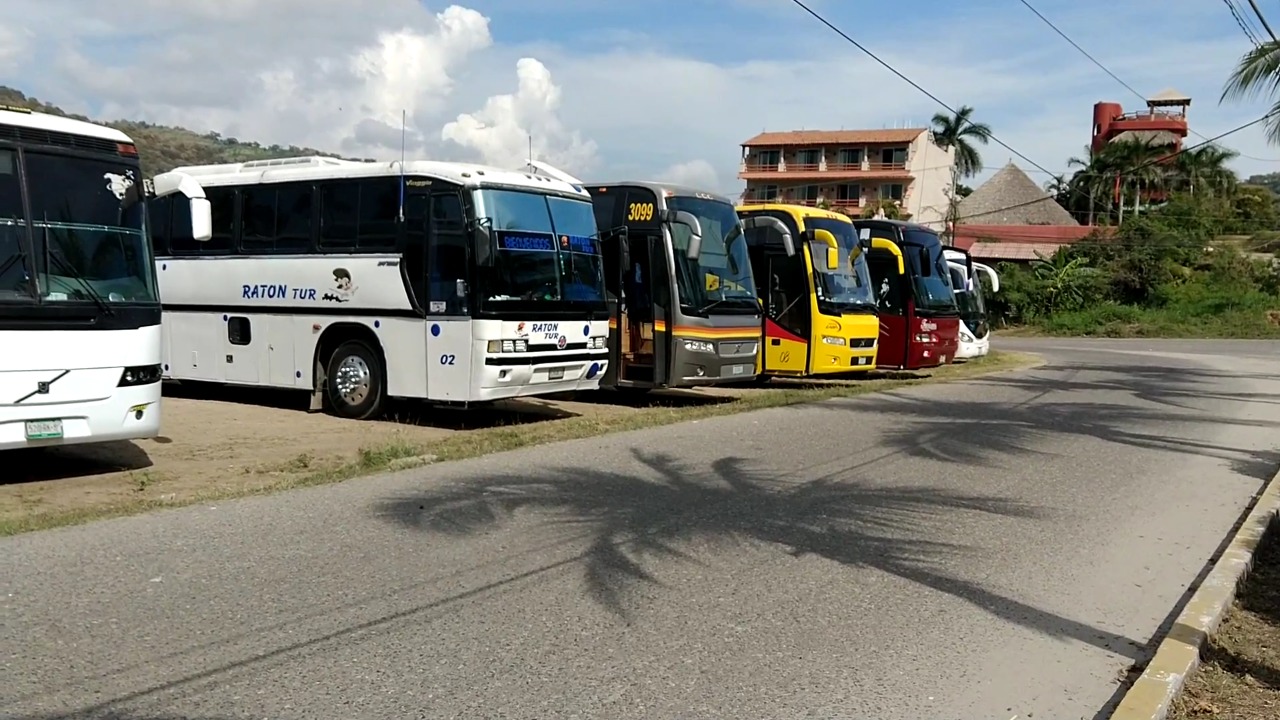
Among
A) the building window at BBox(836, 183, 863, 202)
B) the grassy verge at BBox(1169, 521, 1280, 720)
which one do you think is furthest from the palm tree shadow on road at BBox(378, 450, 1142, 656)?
the building window at BBox(836, 183, 863, 202)

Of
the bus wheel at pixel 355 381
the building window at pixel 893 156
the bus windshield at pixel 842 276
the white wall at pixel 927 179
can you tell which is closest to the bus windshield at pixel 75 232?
the bus wheel at pixel 355 381

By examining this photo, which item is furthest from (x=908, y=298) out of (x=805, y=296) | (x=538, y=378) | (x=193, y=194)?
(x=193, y=194)

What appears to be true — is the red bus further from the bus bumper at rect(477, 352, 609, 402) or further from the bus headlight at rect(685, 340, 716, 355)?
the bus bumper at rect(477, 352, 609, 402)

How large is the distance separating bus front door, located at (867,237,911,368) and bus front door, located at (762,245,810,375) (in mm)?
3940

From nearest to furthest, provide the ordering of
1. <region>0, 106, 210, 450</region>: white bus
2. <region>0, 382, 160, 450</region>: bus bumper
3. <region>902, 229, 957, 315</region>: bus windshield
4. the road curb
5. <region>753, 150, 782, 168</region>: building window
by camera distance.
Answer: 1. the road curb
2. <region>0, 382, 160, 450</region>: bus bumper
3. <region>0, 106, 210, 450</region>: white bus
4. <region>902, 229, 957, 315</region>: bus windshield
5. <region>753, 150, 782, 168</region>: building window

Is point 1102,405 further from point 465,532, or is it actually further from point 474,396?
point 465,532

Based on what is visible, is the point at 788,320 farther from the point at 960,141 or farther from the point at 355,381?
the point at 960,141

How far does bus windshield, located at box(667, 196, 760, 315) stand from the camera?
15.7 metres

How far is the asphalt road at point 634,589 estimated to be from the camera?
16.4ft

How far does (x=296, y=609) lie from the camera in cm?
602

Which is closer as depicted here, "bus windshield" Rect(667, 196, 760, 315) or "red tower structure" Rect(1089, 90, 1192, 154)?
"bus windshield" Rect(667, 196, 760, 315)

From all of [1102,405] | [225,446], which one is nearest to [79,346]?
[225,446]

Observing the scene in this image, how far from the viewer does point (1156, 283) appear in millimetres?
51875

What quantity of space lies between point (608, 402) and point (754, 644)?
11.6 m
